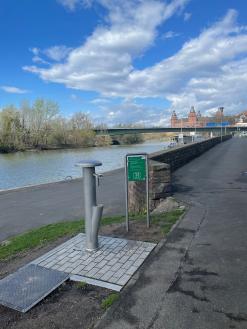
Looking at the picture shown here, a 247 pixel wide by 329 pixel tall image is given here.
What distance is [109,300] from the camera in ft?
10.2

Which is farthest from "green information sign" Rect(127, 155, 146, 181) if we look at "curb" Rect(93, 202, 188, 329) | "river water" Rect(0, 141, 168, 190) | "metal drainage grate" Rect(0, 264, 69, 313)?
"river water" Rect(0, 141, 168, 190)

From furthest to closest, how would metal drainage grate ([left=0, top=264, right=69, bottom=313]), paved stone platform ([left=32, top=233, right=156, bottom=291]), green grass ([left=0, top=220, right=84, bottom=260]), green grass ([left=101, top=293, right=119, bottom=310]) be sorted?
green grass ([left=0, top=220, right=84, bottom=260]) < paved stone platform ([left=32, top=233, right=156, bottom=291]) < metal drainage grate ([left=0, top=264, right=69, bottom=313]) < green grass ([left=101, top=293, right=119, bottom=310])

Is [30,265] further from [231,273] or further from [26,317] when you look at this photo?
[231,273]

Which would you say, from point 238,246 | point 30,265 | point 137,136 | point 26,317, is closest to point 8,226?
point 30,265

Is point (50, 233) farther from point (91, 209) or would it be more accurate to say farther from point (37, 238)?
point (91, 209)

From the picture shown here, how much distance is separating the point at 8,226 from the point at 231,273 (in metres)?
5.21

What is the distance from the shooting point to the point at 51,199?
32.5 feet

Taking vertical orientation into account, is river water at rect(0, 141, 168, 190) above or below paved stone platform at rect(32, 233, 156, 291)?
below

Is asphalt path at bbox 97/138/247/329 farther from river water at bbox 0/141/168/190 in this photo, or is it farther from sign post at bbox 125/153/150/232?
river water at bbox 0/141/168/190

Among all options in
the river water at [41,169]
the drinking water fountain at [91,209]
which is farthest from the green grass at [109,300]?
the river water at [41,169]

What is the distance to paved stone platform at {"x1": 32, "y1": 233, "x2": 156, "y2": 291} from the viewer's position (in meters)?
3.63

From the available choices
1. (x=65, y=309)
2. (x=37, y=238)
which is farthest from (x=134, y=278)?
(x=37, y=238)

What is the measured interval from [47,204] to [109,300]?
6428mm

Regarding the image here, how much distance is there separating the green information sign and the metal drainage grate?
216cm
